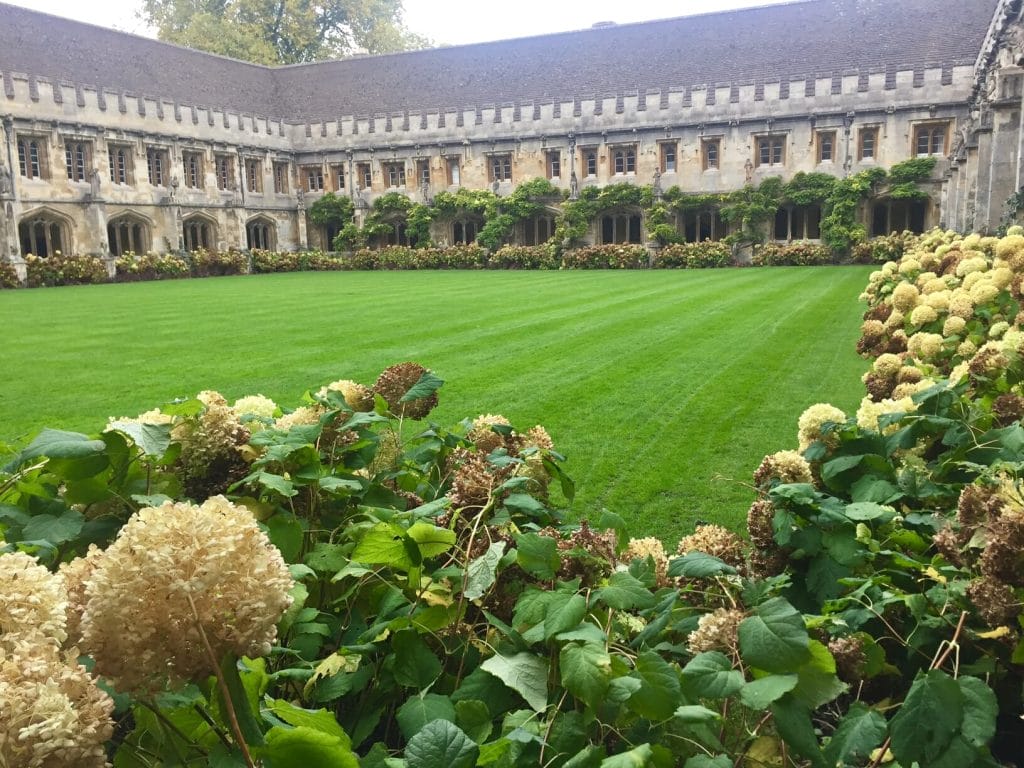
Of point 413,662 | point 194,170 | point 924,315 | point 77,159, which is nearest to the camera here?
point 413,662

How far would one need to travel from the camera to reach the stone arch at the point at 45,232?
27.8 metres

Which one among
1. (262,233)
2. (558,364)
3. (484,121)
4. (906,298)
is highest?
(484,121)

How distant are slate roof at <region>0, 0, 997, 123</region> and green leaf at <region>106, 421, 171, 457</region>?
31.1 meters

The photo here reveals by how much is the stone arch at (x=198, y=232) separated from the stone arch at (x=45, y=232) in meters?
4.27

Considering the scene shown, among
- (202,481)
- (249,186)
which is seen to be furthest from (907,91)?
(202,481)

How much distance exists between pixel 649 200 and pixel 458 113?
8785 mm

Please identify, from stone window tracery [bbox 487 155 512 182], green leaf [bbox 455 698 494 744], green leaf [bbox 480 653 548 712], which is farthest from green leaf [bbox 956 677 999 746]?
stone window tracery [bbox 487 155 512 182]

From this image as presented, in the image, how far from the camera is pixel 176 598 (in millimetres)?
1200

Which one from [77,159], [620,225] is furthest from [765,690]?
[77,159]

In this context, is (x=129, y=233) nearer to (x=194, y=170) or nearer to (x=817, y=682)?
(x=194, y=170)

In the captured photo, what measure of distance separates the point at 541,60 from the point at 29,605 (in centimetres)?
3632

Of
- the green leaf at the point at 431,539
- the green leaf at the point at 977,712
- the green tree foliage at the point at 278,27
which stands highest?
the green tree foliage at the point at 278,27

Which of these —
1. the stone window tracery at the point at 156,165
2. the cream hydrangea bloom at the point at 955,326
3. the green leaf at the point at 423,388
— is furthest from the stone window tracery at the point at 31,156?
the green leaf at the point at 423,388

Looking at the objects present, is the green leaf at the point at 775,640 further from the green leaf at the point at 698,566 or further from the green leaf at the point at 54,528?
the green leaf at the point at 54,528
